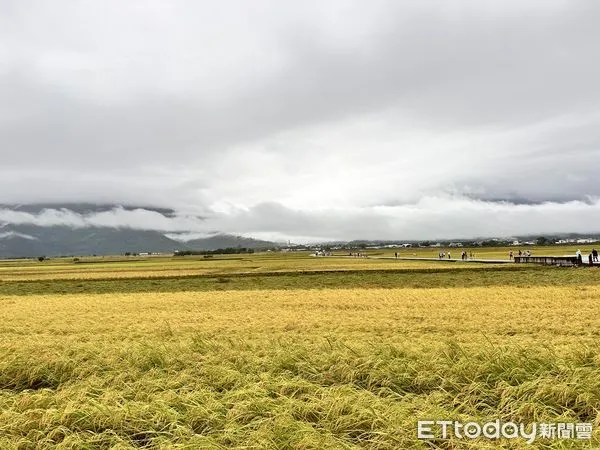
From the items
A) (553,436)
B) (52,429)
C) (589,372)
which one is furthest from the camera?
(589,372)

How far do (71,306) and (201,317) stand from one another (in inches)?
466

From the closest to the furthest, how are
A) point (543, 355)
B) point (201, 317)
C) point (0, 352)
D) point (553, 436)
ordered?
1. point (553, 436)
2. point (543, 355)
3. point (0, 352)
4. point (201, 317)

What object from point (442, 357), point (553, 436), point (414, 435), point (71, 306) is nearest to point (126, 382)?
point (414, 435)

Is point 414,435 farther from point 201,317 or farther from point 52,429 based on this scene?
point 201,317

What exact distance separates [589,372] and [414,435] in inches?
173

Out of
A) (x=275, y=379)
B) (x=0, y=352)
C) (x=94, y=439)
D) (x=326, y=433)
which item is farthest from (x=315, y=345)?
(x=0, y=352)

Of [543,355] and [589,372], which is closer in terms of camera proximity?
[589,372]

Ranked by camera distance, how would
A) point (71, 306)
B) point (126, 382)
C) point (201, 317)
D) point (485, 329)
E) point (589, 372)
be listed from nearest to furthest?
1. point (589, 372)
2. point (126, 382)
3. point (485, 329)
4. point (201, 317)
5. point (71, 306)

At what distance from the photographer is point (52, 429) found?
22.7 ft

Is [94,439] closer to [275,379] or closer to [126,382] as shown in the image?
[126,382]

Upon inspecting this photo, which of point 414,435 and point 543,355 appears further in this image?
point 543,355

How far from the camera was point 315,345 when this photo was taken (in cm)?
1219

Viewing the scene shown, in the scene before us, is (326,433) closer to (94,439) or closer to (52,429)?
(94,439)

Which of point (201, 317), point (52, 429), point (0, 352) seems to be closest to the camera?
point (52, 429)
